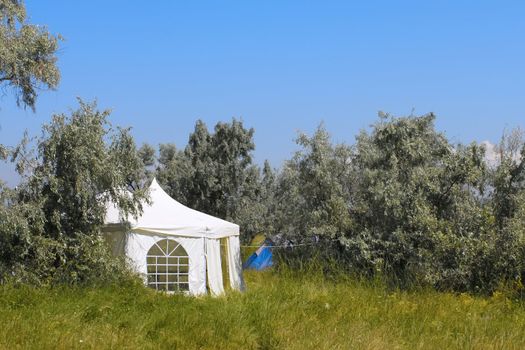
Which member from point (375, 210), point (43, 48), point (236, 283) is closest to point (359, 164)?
point (375, 210)

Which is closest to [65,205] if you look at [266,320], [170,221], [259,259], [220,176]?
[170,221]

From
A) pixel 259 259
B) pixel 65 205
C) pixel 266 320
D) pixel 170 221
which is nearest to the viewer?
pixel 266 320

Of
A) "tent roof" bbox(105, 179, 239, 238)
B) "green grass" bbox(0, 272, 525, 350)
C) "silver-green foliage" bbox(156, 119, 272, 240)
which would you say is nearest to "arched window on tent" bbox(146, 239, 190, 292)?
"tent roof" bbox(105, 179, 239, 238)

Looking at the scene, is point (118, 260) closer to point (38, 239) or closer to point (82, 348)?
point (38, 239)

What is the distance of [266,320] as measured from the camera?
9828mm

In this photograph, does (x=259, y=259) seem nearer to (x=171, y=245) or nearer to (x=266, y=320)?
(x=171, y=245)

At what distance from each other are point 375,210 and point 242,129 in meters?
17.7

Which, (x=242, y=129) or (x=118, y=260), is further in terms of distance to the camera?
(x=242, y=129)

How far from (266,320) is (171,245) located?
7826 millimetres

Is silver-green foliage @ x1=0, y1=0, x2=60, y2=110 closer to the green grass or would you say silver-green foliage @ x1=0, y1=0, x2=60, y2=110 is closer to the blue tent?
the green grass

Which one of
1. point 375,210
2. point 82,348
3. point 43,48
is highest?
point 43,48

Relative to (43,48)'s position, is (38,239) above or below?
below

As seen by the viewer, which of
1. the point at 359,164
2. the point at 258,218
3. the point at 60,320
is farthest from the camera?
the point at 258,218

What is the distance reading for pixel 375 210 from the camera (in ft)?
63.1
